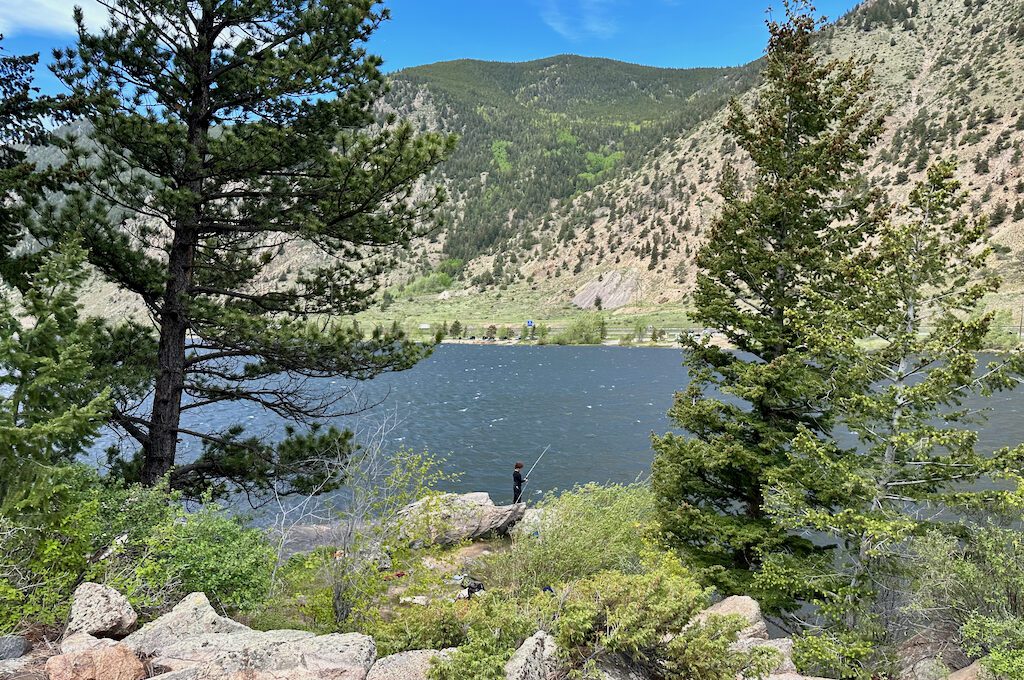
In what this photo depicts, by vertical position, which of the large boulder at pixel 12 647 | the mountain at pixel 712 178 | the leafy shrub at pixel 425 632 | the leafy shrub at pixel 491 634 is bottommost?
the leafy shrub at pixel 425 632

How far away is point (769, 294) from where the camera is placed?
13.3m

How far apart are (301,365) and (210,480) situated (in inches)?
127

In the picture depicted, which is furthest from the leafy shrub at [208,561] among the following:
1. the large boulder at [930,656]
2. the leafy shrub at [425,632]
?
the large boulder at [930,656]

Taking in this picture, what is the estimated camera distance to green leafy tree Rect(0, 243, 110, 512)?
5793mm

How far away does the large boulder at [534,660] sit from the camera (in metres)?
4.98

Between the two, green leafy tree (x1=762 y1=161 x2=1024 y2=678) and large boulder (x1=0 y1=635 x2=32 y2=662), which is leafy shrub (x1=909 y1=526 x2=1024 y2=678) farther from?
large boulder (x1=0 y1=635 x2=32 y2=662)

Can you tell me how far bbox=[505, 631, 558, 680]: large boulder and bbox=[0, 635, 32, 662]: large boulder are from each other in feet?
16.0

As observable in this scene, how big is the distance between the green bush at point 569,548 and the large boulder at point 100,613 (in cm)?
740

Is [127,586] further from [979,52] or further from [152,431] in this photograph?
[979,52]

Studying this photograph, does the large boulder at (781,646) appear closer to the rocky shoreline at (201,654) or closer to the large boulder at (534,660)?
the rocky shoreline at (201,654)

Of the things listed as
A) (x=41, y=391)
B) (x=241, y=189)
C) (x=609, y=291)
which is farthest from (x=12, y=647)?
(x=609, y=291)

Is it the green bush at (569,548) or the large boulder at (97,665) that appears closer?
the large boulder at (97,665)

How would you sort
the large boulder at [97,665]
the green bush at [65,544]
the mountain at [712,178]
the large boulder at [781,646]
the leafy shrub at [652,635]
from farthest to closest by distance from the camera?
1. the mountain at [712,178]
2. the large boulder at [781,646]
3. the green bush at [65,544]
4. the leafy shrub at [652,635]
5. the large boulder at [97,665]

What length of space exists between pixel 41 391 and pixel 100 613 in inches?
101
